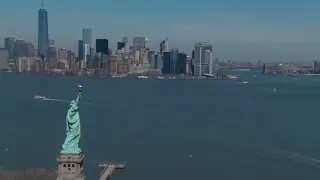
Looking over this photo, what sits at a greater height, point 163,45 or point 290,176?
point 163,45

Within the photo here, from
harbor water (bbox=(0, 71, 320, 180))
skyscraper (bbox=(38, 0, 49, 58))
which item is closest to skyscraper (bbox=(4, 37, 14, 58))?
skyscraper (bbox=(38, 0, 49, 58))

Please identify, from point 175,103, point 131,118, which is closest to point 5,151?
point 131,118

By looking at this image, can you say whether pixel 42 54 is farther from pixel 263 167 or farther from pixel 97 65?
pixel 263 167

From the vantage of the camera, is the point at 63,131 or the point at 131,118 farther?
the point at 131,118

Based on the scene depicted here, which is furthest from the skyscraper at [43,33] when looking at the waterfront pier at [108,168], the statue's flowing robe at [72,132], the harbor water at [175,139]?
the statue's flowing robe at [72,132]

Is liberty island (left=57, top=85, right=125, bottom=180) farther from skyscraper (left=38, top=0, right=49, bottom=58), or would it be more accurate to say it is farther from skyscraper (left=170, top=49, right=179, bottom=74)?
skyscraper (left=38, top=0, right=49, bottom=58)

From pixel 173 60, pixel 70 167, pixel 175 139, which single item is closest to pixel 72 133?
pixel 70 167
